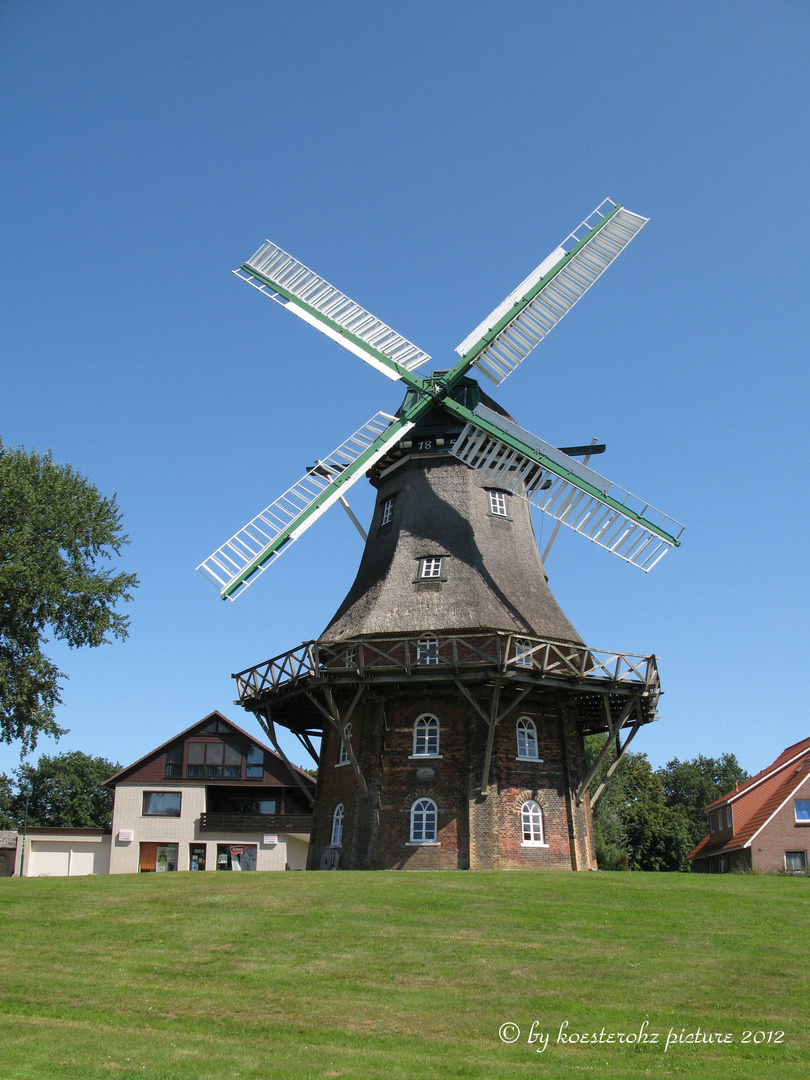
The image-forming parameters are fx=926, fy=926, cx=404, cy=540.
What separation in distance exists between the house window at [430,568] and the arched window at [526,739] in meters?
4.42

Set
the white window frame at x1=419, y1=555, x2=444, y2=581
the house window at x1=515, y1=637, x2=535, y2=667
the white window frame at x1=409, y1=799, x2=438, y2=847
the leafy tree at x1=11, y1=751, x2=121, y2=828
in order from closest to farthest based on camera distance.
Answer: the house window at x1=515, y1=637, x2=535, y2=667
the white window frame at x1=409, y1=799, x2=438, y2=847
the white window frame at x1=419, y1=555, x2=444, y2=581
the leafy tree at x1=11, y1=751, x2=121, y2=828

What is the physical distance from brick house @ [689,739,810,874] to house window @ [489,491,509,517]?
1534cm

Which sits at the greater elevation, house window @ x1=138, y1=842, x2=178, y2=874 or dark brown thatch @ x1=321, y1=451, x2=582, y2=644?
dark brown thatch @ x1=321, y1=451, x2=582, y2=644

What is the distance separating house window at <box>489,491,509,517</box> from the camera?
2694 centimetres

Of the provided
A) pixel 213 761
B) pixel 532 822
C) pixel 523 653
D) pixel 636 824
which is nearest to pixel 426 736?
pixel 532 822

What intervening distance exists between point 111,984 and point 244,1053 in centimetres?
317

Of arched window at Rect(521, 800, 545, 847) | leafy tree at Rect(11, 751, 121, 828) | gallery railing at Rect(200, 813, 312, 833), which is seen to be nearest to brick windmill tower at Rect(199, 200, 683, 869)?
arched window at Rect(521, 800, 545, 847)

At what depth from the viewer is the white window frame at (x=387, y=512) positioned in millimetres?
27538

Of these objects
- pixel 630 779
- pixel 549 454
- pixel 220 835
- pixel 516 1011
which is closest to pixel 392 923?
pixel 516 1011

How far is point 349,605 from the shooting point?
85.5 ft

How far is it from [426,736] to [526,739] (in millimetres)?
2539

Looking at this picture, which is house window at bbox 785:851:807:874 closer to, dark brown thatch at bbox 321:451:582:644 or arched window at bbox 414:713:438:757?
dark brown thatch at bbox 321:451:582:644
